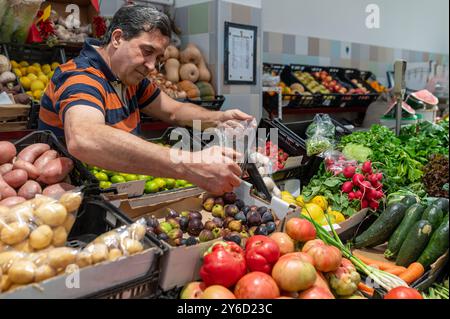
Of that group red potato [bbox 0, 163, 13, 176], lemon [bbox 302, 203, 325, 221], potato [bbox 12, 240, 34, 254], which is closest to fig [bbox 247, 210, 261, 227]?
lemon [bbox 302, 203, 325, 221]

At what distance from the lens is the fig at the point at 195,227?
5.71 feet

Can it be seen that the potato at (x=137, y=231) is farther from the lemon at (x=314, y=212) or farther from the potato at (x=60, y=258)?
the lemon at (x=314, y=212)

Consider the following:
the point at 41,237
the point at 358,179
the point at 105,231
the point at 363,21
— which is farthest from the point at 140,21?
the point at 363,21

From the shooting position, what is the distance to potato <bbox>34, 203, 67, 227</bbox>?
4.25 feet

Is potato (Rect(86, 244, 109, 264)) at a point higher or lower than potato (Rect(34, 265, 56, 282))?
higher

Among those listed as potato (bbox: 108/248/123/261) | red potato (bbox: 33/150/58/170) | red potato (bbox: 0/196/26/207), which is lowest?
potato (bbox: 108/248/123/261)

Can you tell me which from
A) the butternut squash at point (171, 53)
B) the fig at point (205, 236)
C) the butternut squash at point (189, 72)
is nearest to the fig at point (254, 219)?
the fig at point (205, 236)

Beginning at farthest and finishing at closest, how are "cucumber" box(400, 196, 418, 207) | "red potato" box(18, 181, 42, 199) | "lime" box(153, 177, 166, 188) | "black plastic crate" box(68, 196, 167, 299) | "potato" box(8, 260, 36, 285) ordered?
"lime" box(153, 177, 166, 188) → "cucumber" box(400, 196, 418, 207) → "red potato" box(18, 181, 42, 199) → "black plastic crate" box(68, 196, 167, 299) → "potato" box(8, 260, 36, 285)

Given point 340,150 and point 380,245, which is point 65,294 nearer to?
point 380,245

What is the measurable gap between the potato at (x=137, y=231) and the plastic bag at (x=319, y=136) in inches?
62.1

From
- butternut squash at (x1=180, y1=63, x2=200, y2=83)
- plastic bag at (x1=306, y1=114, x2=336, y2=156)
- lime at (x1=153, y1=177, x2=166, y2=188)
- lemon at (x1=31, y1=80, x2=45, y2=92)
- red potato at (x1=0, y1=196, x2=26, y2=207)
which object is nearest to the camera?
red potato at (x1=0, y1=196, x2=26, y2=207)

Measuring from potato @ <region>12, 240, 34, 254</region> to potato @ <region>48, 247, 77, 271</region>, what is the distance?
9 cm

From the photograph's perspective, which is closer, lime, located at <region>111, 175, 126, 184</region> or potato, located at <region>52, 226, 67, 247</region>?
potato, located at <region>52, 226, 67, 247</region>

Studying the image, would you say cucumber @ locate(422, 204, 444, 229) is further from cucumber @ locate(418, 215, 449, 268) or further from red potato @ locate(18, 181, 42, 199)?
red potato @ locate(18, 181, 42, 199)
